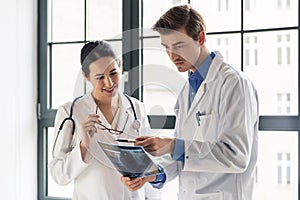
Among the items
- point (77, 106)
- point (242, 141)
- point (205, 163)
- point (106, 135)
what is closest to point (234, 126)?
point (242, 141)

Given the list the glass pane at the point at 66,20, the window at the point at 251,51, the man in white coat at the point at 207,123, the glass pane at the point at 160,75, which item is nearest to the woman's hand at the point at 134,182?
the man in white coat at the point at 207,123

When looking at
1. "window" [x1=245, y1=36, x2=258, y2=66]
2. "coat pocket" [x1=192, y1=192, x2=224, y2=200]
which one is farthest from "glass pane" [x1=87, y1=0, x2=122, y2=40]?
"coat pocket" [x1=192, y1=192, x2=224, y2=200]

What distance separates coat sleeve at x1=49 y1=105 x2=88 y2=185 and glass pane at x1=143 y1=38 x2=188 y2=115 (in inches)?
14.4

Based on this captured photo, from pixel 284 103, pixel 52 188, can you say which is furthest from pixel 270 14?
pixel 52 188

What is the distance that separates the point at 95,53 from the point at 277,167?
1.01m

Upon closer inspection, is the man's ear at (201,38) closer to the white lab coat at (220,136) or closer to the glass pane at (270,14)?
the white lab coat at (220,136)

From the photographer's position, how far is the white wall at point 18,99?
7.13 ft

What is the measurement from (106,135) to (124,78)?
201 mm

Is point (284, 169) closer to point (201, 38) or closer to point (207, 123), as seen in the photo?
point (207, 123)

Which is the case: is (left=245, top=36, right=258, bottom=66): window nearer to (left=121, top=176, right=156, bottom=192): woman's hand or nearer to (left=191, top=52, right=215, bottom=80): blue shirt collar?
(left=191, top=52, right=215, bottom=80): blue shirt collar

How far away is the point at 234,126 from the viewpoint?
1.41m

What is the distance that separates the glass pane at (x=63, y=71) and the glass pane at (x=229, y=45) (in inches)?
29.8

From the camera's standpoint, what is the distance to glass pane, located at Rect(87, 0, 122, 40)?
2209 millimetres

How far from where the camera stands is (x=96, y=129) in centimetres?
151
